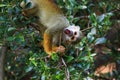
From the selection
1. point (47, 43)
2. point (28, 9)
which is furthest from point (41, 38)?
point (28, 9)

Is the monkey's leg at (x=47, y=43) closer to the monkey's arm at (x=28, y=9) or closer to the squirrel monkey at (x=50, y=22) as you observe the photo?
the squirrel monkey at (x=50, y=22)

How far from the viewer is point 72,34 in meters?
2.88

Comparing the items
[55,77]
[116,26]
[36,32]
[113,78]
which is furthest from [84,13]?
[55,77]

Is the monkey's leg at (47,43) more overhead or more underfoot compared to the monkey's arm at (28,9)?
more underfoot

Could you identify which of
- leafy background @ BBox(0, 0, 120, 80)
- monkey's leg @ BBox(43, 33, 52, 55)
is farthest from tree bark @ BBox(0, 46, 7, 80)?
monkey's leg @ BBox(43, 33, 52, 55)

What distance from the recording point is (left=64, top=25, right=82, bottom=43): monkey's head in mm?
2813

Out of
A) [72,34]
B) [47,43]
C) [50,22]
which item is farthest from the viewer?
[50,22]

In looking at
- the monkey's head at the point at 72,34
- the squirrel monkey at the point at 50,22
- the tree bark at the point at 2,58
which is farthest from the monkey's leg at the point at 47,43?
the tree bark at the point at 2,58

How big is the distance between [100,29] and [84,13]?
1.51 metres

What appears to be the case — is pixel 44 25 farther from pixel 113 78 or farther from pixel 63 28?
pixel 113 78

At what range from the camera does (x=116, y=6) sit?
11.8 ft

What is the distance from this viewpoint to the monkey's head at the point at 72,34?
2.81 metres

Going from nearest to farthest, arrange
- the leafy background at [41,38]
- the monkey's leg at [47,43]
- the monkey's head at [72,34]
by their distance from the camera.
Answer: the leafy background at [41,38] < the monkey's head at [72,34] < the monkey's leg at [47,43]

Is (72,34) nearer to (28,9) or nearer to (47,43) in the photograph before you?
(47,43)
